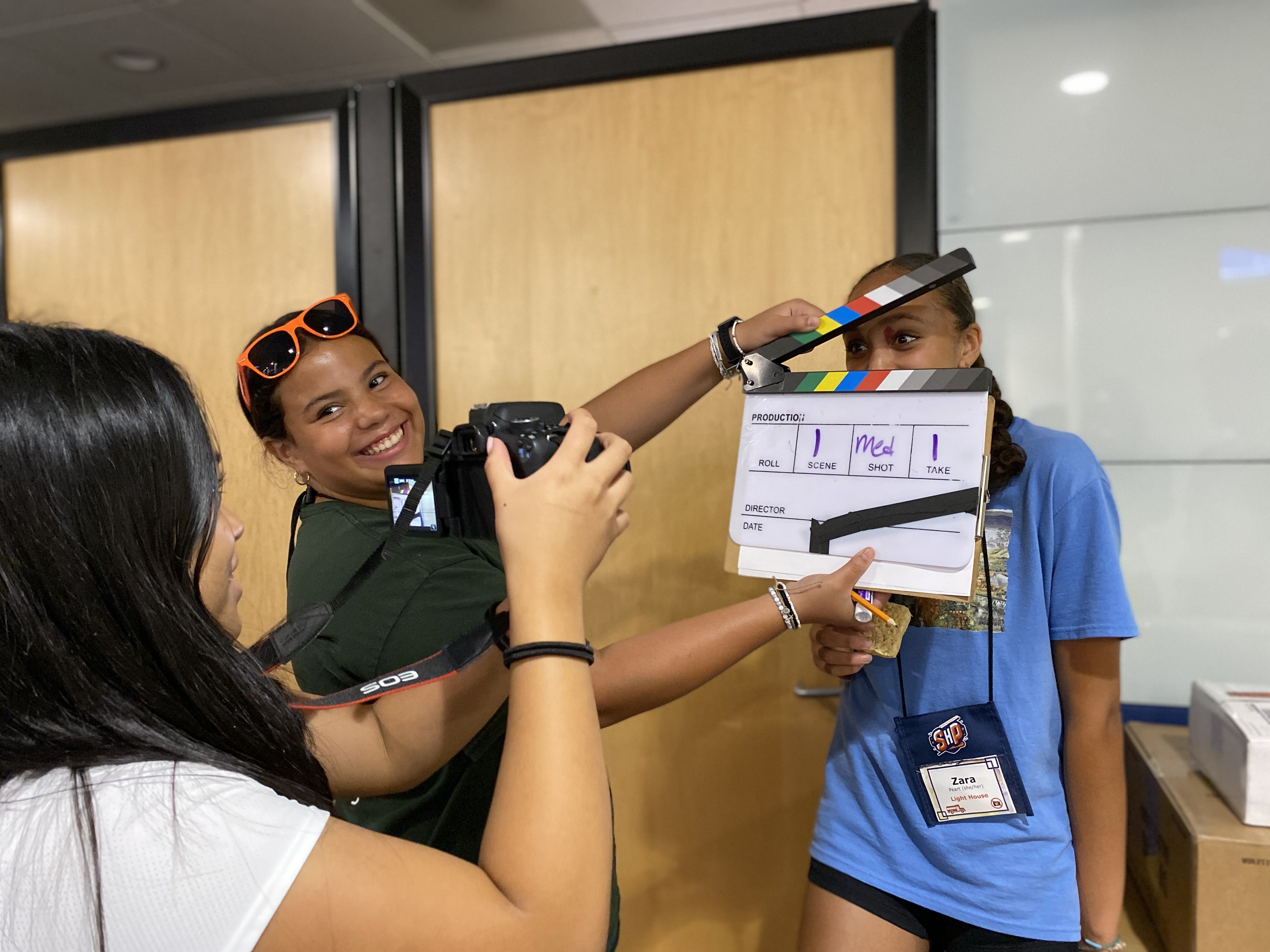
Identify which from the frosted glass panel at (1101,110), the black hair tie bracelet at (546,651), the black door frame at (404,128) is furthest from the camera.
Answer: the black door frame at (404,128)

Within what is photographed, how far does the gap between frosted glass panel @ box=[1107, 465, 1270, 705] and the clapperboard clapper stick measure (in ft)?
2.27

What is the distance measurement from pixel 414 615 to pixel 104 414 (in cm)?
39

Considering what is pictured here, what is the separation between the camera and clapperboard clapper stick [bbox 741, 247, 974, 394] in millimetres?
1014

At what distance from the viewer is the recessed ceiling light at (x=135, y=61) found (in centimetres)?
338

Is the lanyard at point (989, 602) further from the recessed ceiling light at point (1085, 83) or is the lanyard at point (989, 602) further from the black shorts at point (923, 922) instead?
the recessed ceiling light at point (1085, 83)

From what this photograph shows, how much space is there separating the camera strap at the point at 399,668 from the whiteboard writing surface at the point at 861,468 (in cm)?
41

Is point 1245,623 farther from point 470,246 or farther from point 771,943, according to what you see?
point 470,246

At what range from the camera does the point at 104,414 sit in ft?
1.89

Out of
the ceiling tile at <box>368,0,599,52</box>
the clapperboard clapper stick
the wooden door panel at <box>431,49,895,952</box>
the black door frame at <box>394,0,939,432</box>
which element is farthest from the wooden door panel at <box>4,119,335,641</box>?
the ceiling tile at <box>368,0,599,52</box>

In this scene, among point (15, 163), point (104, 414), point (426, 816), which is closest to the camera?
point (104, 414)

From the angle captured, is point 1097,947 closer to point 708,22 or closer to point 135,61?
point 708,22

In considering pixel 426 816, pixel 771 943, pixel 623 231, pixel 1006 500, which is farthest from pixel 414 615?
pixel 771 943

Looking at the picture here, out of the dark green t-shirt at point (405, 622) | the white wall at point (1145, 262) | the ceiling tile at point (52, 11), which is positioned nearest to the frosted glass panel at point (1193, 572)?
the white wall at point (1145, 262)

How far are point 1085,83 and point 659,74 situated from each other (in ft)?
2.56
